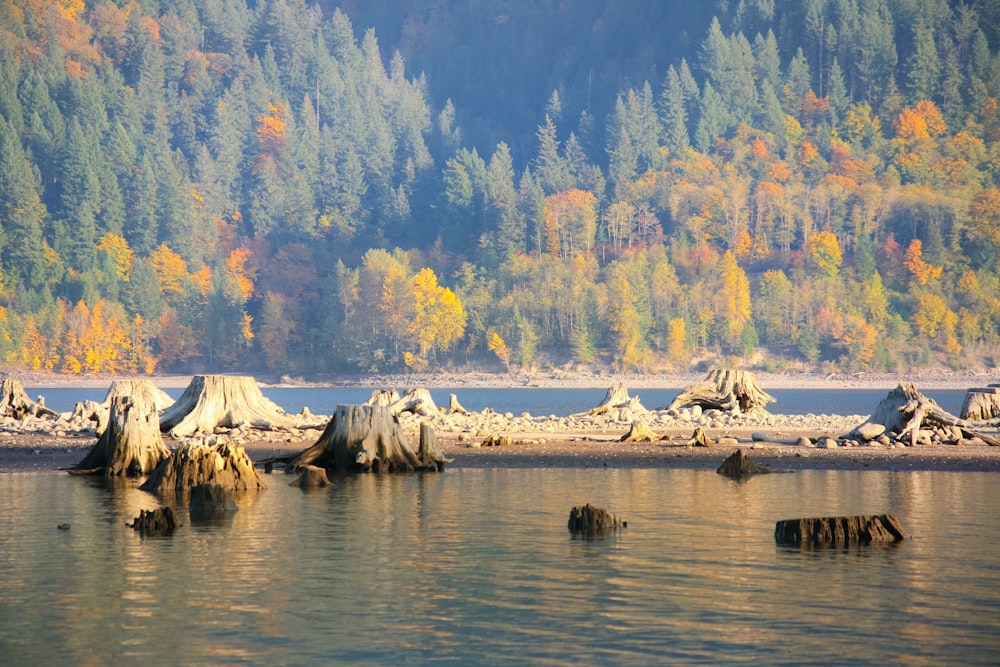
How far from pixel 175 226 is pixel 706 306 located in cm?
7220

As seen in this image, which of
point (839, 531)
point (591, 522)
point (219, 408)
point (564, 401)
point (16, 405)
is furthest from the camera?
point (564, 401)

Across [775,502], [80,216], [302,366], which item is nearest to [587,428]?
[775,502]

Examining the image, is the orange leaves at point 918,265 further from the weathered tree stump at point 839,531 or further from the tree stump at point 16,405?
the weathered tree stump at point 839,531

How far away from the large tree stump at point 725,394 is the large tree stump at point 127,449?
21.6 m

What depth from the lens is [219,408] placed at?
121 ft

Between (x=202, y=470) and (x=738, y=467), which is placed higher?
(x=202, y=470)

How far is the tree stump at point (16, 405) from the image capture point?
43094 millimetres

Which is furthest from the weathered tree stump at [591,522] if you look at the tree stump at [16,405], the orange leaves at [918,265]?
the orange leaves at [918,265]

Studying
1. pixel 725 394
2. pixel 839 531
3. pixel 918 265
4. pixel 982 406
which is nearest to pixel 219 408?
pixel 725 394

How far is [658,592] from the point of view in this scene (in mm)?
15211

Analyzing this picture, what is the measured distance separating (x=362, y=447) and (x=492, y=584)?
505 inches

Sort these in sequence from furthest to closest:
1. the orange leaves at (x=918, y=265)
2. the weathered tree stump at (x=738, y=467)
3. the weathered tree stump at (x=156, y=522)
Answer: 1. the orange leaves at (x=918, y=265)
2. the weathered tree stump at (x=738, y=467)
3. the weathered tree stump at (x=156, y=522)

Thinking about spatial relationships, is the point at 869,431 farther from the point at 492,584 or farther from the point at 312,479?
the point at 492,584

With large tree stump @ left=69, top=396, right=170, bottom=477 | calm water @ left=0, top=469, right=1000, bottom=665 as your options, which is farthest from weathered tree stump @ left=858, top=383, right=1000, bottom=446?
large tree stump @ left=69, top=396, right=170, bottom=477
